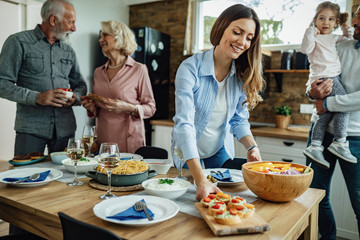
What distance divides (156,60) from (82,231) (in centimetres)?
338

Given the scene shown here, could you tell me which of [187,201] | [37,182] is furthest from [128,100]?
[187,201]

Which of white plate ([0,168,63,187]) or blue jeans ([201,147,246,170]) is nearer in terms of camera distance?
white plate ([0,168,63,187])

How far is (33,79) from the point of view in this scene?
2252 mm

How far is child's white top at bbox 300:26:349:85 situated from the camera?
213 centimetres

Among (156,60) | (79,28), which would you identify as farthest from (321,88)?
(79,28)

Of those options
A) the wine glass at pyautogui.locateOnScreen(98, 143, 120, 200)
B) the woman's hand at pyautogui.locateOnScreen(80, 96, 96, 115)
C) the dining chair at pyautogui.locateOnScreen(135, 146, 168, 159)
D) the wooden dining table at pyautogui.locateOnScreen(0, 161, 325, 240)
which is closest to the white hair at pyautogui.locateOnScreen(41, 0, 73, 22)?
the woman's hand at pyautogui.locateOnScreen(80, 96, 96, 115)

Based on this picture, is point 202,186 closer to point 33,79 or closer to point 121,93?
point 121,93

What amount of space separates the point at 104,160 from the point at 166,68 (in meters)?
Answer: 3.22

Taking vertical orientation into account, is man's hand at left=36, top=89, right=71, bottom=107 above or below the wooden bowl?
above

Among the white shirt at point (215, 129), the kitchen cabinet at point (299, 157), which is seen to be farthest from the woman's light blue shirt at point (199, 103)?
the kitchen cabinet at point (299, 157)

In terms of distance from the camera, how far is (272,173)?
1.12 metres

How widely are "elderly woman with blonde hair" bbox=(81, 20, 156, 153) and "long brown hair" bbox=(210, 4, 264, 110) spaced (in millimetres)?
890

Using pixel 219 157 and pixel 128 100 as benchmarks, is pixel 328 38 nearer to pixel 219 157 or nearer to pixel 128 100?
pixel 219 157

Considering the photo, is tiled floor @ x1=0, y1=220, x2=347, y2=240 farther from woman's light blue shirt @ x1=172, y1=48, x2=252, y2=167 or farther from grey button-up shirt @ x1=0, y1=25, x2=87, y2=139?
woman's light blue shirt @ x1=172, y1=48, x2=252, y2=167
